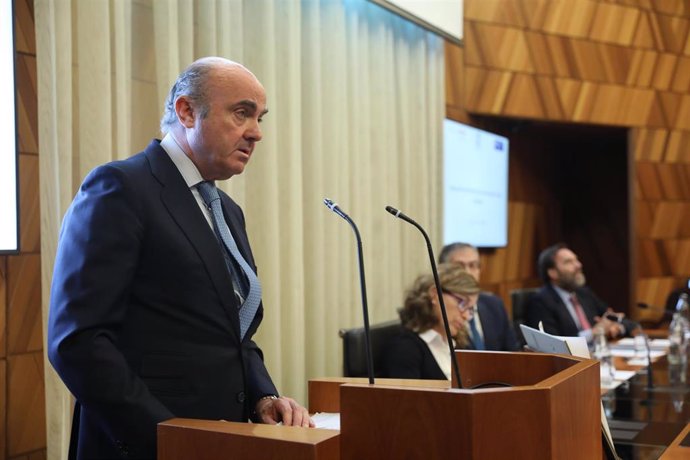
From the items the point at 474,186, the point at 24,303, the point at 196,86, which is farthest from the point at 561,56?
the point at 196,86

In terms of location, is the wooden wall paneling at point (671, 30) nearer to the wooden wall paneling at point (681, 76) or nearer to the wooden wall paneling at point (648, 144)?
the wooden wall paneling at point (681, 76)

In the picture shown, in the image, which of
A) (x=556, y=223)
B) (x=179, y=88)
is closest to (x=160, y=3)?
(x=179, y=88)

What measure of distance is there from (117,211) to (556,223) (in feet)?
25.2

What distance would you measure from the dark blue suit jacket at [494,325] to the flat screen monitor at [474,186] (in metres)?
1.62

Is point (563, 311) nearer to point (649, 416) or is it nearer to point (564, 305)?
point (564, 305)

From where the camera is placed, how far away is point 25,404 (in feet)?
9.23

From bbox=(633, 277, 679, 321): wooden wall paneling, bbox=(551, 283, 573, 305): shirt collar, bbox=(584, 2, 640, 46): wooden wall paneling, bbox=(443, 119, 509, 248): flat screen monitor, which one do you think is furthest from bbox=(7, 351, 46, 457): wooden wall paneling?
bbox=(633, 277, 679, 321): wooden wall paneling

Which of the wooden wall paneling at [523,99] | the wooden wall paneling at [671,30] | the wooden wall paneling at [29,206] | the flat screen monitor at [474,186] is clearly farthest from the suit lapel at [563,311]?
the wooden wall paneling at [29,206]

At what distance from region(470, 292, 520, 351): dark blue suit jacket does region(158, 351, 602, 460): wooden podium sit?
107 inches

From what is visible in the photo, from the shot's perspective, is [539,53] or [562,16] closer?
[539,53]

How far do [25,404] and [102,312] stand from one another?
4.74ft

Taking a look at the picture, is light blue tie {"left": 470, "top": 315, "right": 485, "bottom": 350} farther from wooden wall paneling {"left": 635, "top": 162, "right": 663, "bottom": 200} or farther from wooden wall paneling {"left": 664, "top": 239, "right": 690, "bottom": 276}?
wooden wall paneling {"left": 664, "top": 239, "right": 690, "bottom": 276}

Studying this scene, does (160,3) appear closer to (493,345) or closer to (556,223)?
(493,345)

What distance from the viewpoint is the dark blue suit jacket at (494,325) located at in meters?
4.15
